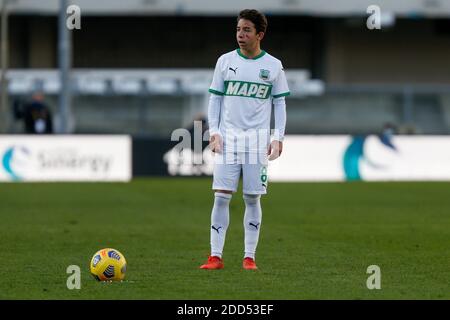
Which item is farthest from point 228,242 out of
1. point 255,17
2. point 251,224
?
point 255,17

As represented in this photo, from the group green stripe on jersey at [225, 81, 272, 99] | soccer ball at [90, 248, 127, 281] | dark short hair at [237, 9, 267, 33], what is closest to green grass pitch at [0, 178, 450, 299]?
soccer ball at [90, 248, 127, 281]

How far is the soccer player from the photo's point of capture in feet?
36.0

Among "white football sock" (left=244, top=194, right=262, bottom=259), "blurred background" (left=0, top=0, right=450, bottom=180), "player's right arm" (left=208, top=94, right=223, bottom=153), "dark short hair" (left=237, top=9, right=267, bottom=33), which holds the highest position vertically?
"blurred background" (left=0, top=0, right=450, bottom=180)

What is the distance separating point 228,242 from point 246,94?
3634 mm

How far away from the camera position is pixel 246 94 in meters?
11.0

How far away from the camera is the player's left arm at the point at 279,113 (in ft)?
36.2

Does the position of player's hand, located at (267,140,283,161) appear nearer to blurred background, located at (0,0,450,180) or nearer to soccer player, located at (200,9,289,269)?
soccer player, located at (200,9,289,269)

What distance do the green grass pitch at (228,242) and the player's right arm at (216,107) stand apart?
116cm

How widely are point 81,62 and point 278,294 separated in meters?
37.7

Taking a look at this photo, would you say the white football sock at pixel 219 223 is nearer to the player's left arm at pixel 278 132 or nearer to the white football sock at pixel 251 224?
the white football sock at pixel 251 224

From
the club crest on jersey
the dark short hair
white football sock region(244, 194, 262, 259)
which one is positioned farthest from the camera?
white football sock region(244, 194, 262, 259)

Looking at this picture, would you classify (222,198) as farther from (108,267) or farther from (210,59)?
(210,59)

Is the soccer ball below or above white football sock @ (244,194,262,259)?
below
